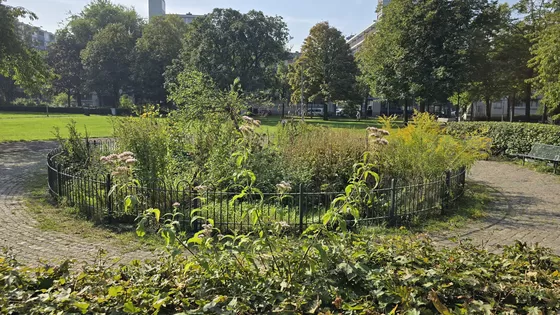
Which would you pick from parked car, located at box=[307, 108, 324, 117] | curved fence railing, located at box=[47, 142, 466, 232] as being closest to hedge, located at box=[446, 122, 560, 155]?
curved fence railing, located at box=[47, 142, 466, 232]

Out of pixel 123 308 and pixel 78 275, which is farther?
pixel 78 275

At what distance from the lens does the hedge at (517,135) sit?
1466 cm

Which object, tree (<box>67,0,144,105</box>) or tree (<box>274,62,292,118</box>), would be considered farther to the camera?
tree (<box>67,0,144,105</box>)

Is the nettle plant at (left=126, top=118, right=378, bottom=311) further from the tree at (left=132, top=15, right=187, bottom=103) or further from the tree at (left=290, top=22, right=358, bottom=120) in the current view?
the tree at (left=132, top=15, right=187, bottom=103)

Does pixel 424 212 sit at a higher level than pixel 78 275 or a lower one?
lower

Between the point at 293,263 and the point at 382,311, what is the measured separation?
33.0 inches

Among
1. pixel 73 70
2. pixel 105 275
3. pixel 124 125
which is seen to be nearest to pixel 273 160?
pixel 124 125

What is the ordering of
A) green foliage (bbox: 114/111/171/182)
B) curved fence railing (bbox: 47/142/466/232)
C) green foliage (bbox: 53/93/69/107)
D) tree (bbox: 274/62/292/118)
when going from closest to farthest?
curved fence railing (bbox: 47/142/466/232), green foliage (bbox: 114/111/171/182), tree (bbox: 274/62/292/118), green foliage (bbox: 53/93/69/107)

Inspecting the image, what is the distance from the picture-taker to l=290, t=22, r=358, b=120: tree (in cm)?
4028

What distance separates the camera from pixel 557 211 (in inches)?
334

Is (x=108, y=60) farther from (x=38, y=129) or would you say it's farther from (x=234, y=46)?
(x=38, y=129)

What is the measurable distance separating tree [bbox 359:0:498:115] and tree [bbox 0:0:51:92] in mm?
20960

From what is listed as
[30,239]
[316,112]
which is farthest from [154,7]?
[30,239]

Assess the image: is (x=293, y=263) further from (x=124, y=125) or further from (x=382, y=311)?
(x=124, y=125)
